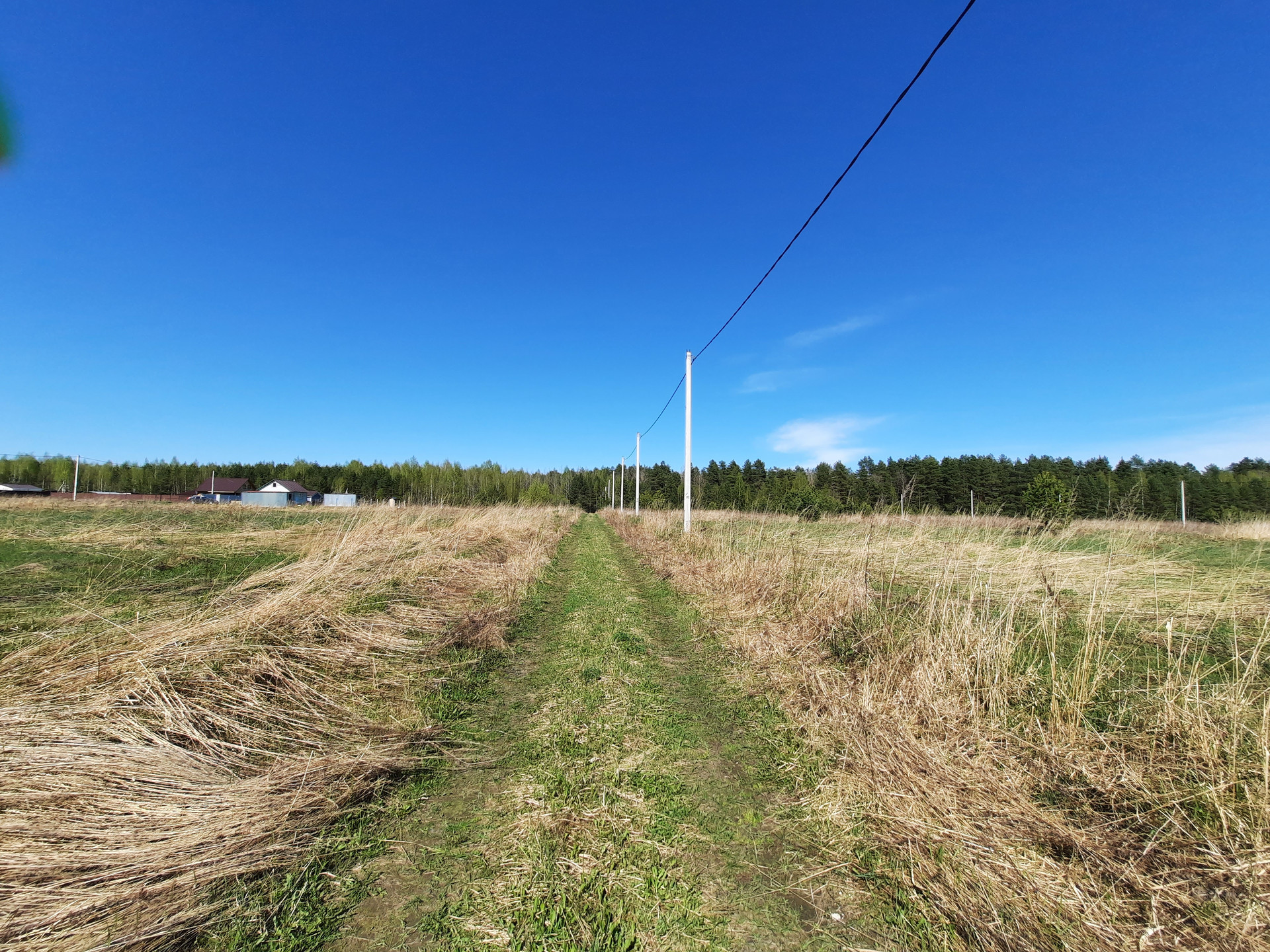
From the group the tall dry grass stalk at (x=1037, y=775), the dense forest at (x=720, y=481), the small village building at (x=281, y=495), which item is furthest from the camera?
the small village building at (x=281, y=495)

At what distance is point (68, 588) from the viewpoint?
658 cm

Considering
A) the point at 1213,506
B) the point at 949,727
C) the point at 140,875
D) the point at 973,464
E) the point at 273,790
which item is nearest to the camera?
the point at 140,875

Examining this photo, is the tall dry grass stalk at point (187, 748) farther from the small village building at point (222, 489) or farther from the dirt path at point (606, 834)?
the small village building at point (222, 489)

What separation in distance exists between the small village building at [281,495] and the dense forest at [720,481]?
16.6 feet

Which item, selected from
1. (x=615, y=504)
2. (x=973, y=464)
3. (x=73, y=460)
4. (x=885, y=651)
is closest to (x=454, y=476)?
(x=615, y=504)

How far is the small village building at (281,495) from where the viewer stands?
59969mm

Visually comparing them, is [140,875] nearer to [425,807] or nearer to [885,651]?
[425,807]

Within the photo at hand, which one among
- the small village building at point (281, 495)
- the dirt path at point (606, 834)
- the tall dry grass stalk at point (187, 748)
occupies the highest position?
the small village building at point (281, 495)

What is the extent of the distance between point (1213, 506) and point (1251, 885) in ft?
173

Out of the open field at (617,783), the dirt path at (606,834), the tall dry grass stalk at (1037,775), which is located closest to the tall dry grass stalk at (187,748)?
the open field at (617,783)

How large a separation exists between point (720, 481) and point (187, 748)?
69.1 meters

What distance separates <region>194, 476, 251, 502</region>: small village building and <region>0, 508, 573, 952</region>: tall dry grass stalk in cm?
7459

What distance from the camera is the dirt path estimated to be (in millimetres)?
1925

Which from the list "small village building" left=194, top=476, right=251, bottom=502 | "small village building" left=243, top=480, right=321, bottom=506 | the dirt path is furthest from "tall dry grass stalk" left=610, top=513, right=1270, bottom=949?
"small village building" left=194, top=476, right=251, bottom=502
